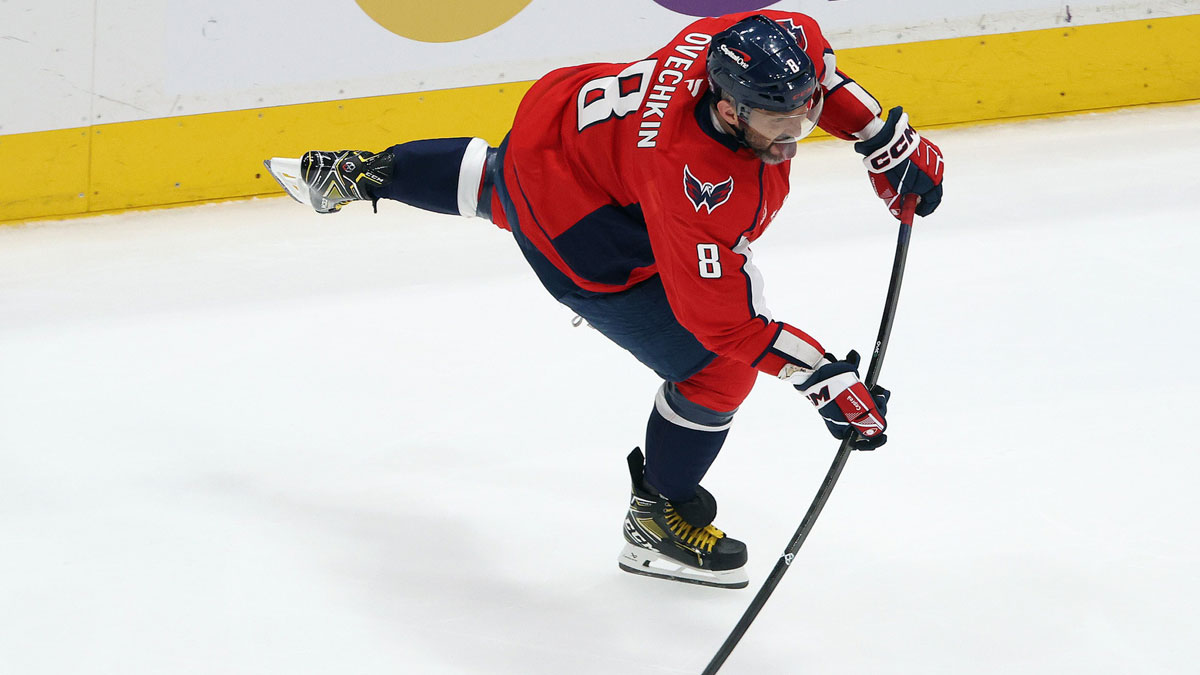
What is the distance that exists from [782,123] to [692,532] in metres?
0.89

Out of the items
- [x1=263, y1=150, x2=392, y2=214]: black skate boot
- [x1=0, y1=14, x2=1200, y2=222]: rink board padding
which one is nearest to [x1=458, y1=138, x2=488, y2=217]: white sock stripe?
[x1=263, y1=150, x2=392, y2=214]: black skate boot

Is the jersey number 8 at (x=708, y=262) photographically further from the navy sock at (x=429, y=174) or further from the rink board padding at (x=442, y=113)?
the rink board padding at (x=442, y=113)

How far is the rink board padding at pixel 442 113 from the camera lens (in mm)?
3793

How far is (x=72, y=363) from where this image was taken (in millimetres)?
3018

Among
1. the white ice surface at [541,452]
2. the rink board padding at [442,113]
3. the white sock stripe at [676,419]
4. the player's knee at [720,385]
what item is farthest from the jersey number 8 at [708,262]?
the rink board padding at [442,113]

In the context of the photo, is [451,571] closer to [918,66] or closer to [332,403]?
[332,403]

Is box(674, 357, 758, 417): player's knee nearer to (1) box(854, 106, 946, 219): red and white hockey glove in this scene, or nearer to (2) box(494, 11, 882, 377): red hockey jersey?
(2) box(494, 11, 882, 377): red hockey jersey

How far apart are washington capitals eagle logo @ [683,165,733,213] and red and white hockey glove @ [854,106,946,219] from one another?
0.56m

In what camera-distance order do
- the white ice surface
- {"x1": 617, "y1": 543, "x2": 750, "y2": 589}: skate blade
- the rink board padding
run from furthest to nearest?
the rink board padding, {"x1": 617, "y1": 543, "x2": 750, "y2": 589}: skate blade, the white ice surface

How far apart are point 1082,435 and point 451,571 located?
1.41 metres

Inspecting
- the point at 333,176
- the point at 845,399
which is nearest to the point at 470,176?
the point at 333,176

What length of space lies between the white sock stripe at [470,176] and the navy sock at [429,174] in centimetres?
1

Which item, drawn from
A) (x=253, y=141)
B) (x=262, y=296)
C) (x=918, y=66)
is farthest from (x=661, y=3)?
(x=262, y=296)

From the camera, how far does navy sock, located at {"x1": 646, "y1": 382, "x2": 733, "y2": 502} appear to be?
2.16 metres
